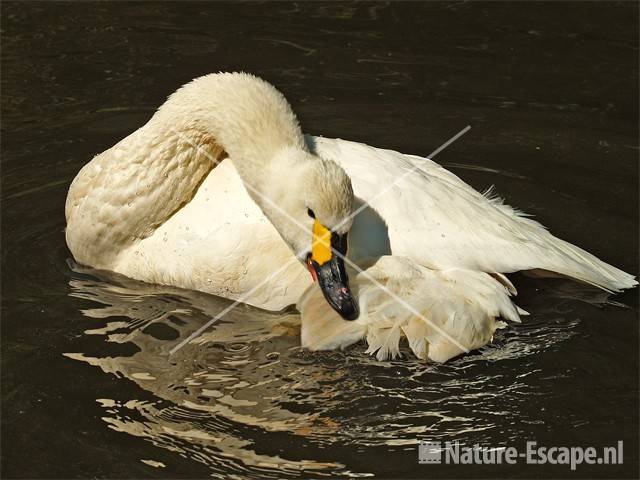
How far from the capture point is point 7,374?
6.38 m

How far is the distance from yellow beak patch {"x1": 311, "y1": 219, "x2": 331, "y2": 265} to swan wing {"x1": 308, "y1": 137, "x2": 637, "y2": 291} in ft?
1.13

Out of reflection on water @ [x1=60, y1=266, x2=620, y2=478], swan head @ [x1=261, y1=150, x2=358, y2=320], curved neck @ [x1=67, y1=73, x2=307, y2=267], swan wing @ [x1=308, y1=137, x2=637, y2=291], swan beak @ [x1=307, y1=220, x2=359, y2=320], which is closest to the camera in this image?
reflection on water @ [x1=60, y1=266, x2=620, y2=478]

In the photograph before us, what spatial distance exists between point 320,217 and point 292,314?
0.97 m

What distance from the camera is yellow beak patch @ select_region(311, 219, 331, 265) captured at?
6277 mm

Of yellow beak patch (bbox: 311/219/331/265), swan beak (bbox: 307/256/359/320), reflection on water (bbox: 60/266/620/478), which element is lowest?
reflection on water (bbox: 60/266/620/478)

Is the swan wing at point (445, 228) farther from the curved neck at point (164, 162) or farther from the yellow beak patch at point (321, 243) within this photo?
the curved neck at point (164, 162)

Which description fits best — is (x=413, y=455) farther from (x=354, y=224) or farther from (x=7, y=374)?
(x=7, y=374)

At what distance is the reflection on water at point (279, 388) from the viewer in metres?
5.70

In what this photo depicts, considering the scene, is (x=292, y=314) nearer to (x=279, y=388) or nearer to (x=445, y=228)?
(x=279, y=388)

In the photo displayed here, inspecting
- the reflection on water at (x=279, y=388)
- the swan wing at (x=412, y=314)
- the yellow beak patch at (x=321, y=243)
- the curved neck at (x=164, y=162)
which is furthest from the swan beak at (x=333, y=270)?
the curved neck at (x=164, y=162)

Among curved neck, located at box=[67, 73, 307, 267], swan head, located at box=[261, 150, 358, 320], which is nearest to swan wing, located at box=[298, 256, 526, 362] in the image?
swan head, located at box=[261, 150, 358, 320]

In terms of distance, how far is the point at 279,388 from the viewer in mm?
6164

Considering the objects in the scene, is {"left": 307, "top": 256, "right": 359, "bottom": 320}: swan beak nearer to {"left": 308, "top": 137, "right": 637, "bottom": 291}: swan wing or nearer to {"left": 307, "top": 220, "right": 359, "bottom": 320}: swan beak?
{"left": 307, "top": 220, "right": 359, "bottom": 320}: swan beak

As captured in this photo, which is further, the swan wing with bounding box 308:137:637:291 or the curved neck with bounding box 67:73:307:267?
the curved neck with bounding box 67:73:307:267
